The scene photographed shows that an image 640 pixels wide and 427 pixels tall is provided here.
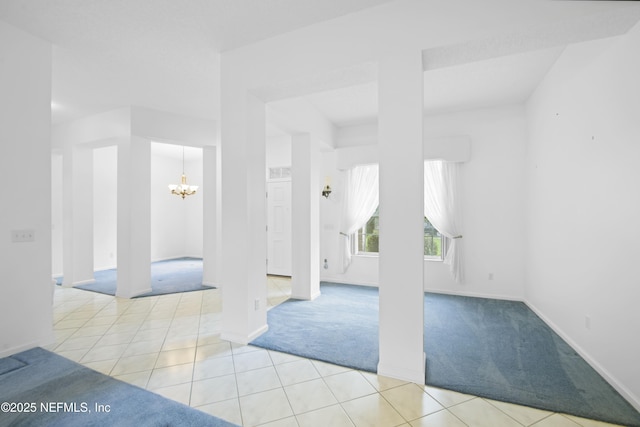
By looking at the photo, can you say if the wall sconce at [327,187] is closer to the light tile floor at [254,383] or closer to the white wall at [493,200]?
the white wall at [493,200]

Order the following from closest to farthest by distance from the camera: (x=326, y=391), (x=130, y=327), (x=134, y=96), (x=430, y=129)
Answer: (x=326, y=391) < (x=130, y=327) < (x=134, y=96) < (x=430, y=129)

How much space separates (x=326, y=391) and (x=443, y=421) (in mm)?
801

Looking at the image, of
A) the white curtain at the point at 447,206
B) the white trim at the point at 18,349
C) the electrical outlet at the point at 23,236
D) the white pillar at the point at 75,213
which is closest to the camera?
the white trim at the point at 18,349

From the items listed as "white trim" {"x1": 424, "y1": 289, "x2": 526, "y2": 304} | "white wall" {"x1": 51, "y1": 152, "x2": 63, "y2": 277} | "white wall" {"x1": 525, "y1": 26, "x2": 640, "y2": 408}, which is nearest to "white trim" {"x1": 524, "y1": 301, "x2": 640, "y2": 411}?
"white wall" {"x1": 525, "y1": 26, "x2": 640, "y2": 408}

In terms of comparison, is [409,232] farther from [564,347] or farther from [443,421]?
[564,347]

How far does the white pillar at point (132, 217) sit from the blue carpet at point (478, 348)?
246 cm

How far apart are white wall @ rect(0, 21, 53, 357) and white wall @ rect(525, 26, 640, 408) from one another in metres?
5.04

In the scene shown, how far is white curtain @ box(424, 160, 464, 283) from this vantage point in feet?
15.0

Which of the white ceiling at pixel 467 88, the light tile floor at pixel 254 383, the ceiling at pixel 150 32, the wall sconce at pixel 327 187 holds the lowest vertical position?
the light tile floor at pixel 254 383

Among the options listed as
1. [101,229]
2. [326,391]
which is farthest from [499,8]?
[101,229]

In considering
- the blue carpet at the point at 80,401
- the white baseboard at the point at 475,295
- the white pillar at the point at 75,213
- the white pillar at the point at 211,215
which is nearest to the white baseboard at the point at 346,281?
the white baseboard at the point at 475,295

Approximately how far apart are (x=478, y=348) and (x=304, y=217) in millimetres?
2811

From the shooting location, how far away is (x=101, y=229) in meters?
6.70

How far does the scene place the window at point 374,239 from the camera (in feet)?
16.3
